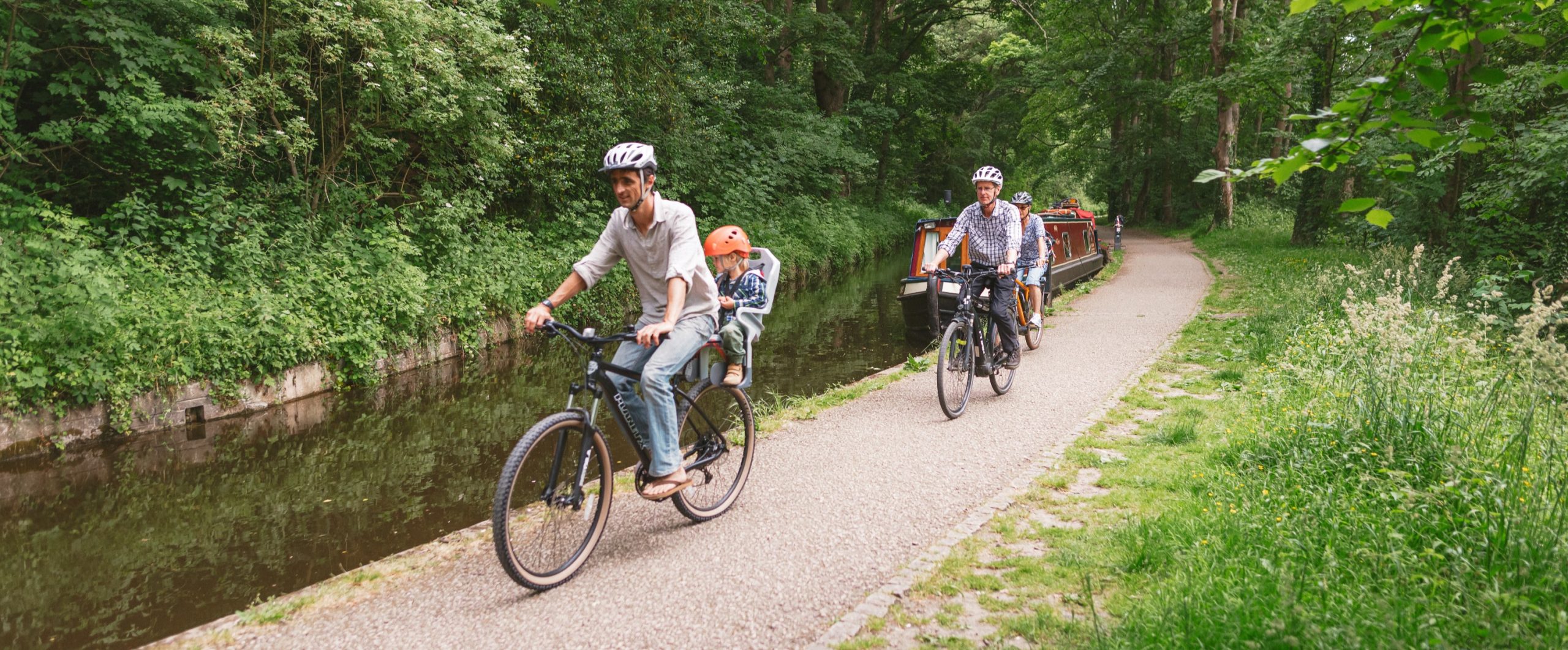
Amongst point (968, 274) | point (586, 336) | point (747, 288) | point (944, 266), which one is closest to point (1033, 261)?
point (944, 266)

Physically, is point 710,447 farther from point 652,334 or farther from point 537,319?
point 537,319

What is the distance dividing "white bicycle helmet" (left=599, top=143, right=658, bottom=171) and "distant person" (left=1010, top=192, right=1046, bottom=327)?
5.04 metres

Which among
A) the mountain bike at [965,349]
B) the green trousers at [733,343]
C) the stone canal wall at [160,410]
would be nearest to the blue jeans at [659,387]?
the green trousers at [733,343]

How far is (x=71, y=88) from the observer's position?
838 centimetres

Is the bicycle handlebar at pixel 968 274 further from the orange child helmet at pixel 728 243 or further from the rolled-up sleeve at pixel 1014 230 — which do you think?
the orange child helmet at pixel 728 243

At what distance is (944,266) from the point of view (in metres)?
11.6

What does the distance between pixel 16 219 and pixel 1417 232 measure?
17.3 meters

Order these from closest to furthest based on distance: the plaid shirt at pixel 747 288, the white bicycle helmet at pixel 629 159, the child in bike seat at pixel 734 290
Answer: the white bicycle helmet at pixel 629 159 → the child in bike seat at pixel 734 290 → the plaid shirt at pixel 747 288

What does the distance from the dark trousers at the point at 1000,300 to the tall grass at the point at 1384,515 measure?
198 cm

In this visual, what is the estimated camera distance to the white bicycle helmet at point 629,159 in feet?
12.6

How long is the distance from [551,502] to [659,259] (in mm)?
1273

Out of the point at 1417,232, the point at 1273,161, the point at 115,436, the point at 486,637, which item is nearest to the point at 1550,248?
the point at 1417,232

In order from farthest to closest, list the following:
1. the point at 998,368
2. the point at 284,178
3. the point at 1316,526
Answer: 1. the point at 284,178
2. the point at 998,368
3. the point at 1316,526

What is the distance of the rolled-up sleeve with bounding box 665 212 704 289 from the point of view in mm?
3959
